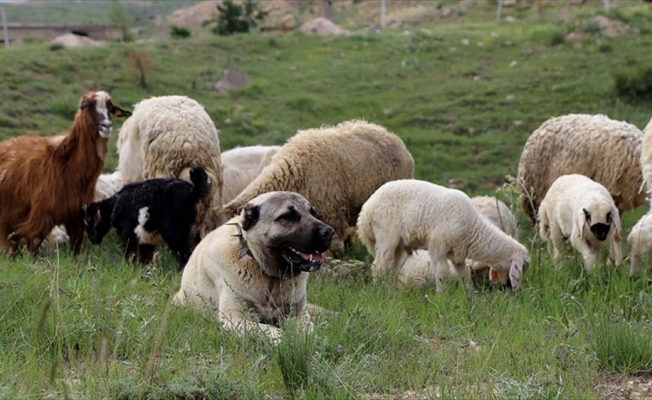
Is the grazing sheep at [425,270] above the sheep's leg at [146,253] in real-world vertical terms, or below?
below

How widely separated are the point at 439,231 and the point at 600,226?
1.67 metres

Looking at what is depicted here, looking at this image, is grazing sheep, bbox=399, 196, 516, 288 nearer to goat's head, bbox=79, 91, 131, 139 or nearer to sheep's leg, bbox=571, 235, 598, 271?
sheep's leg, bbox=571, 235, 598, 271

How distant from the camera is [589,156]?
12.2 metres

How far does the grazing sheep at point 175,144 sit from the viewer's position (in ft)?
34.2

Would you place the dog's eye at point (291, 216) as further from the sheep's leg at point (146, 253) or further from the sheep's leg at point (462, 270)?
the sheep's leg at point (146, 253)

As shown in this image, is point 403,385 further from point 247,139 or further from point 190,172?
point 247,139

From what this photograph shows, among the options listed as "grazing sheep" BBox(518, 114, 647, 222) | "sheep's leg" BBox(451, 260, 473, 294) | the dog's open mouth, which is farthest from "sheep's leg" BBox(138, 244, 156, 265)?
"grazing sheep" BBox(518, 114, 647, 222)

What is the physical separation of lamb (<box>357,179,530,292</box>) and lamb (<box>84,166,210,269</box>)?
72.6 inches

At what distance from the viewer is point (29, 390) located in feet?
15.9

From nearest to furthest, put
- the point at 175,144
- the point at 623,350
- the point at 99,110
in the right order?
the point at 623,350 → the point at 99,110 → the point at 175,144

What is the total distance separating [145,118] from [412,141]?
9.44 meters

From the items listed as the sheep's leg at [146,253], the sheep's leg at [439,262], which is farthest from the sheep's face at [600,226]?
the sheep's leg at [146,253]

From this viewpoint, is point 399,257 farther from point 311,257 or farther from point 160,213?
point 311,257

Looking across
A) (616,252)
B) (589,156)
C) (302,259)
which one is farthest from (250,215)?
(589,156)
